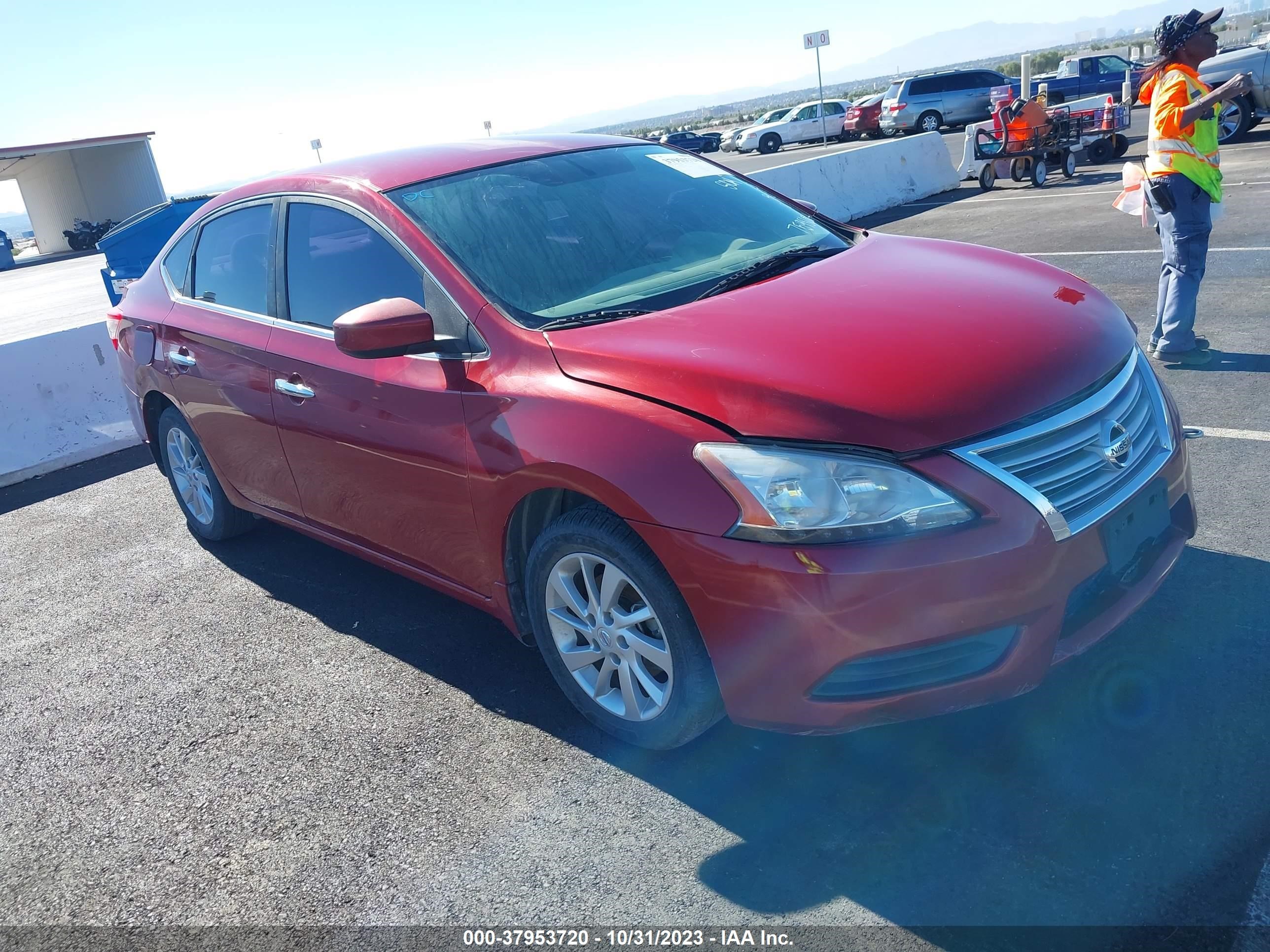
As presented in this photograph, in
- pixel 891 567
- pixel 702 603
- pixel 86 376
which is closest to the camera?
pixel 891 567

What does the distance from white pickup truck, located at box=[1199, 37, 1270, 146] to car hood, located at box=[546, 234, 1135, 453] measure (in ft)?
51.3

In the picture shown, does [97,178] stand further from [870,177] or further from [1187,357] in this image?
[1187,357]

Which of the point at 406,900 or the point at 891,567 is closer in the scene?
the point at 891,567

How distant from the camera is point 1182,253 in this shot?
5691 mm

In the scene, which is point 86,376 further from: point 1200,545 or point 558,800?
point 1200,545

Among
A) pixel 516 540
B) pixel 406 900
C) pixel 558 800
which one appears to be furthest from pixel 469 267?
pixel 406 900

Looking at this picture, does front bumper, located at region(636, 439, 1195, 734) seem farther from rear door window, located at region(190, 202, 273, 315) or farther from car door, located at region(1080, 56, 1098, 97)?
car door, located at region(1080, 56, 1098, 97)

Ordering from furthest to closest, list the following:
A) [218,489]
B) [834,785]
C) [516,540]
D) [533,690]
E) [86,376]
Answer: [86,376] < [218,489] < [533,690] < [516,540] < [834,785]

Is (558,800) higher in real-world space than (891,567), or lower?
lower

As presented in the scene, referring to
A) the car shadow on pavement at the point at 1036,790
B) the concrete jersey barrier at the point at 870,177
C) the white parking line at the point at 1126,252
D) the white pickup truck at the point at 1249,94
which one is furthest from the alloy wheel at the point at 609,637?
the white pickup truck at the point at 1249,94

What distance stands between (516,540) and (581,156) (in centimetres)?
167

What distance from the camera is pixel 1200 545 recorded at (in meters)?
3.76

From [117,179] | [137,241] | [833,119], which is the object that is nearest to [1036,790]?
[137,241]

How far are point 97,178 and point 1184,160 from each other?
146 feet
